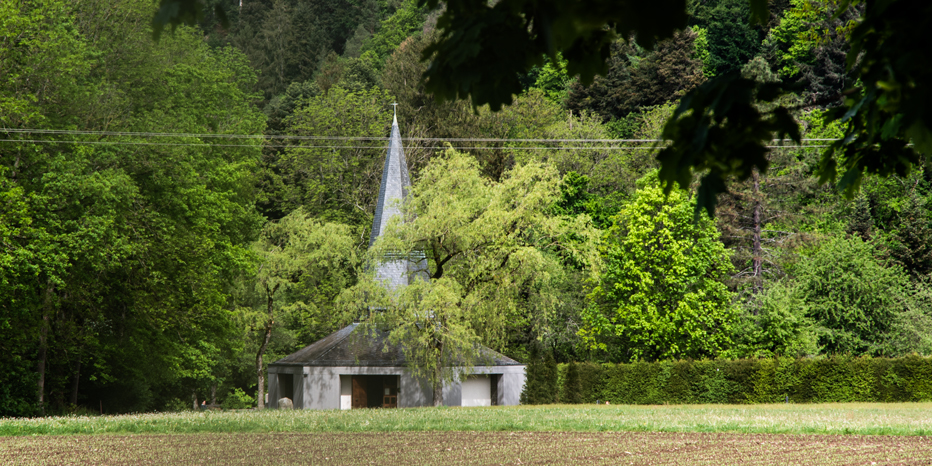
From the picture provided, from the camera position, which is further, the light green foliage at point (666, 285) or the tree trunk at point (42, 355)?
the light green foliage at point (666, 285)

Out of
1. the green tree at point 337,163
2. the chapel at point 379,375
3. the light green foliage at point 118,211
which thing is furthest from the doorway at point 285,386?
the green tree at point 337,163

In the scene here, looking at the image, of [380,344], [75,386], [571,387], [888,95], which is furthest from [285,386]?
[888,95]

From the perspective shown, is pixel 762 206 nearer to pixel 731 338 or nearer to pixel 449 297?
pixel 731 338

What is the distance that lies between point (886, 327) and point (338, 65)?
50441mm

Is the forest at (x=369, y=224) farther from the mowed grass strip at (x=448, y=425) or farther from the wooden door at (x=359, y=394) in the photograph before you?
the wooden door at (x=359, y=394)

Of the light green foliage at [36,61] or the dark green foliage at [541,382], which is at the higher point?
the light green foliage at [36,61]

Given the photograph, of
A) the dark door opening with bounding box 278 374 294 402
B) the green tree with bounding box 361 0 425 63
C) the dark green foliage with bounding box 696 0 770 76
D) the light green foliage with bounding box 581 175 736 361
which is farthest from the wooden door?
the green tree with bounding box 361 0 425 63

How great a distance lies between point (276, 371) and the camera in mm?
42875

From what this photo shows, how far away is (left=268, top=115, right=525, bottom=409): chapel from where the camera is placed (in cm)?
4038

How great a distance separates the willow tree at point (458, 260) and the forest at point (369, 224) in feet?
0.40

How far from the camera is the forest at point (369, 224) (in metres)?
29.7

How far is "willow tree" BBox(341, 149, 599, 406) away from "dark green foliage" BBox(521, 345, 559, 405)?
7653 mm

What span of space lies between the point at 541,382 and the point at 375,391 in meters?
8.29

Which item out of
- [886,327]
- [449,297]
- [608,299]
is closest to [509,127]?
[608,299]
